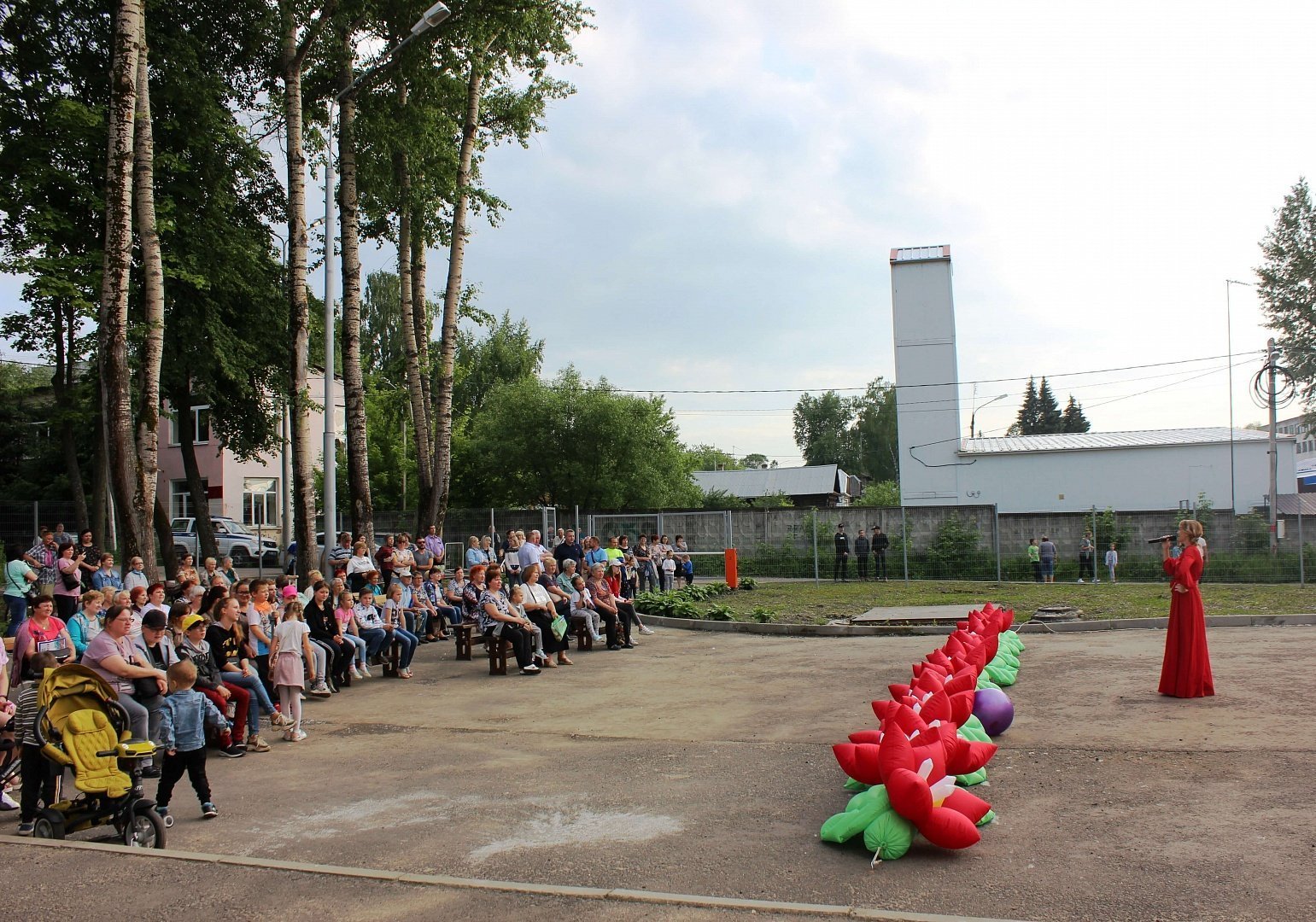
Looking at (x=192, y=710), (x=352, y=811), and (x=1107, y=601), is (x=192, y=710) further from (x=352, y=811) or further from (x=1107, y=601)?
(x=1107, y=601)

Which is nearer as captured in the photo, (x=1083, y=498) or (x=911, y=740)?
(x=911, y=740)

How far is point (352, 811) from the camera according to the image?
712cm

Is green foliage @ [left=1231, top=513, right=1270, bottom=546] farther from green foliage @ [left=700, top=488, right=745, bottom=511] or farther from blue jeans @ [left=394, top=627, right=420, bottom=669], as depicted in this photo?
green foliage @ [left=700, top=488, right=745, bottom=511]

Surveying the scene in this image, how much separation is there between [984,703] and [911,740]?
254 centimetres

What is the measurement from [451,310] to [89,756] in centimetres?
1878

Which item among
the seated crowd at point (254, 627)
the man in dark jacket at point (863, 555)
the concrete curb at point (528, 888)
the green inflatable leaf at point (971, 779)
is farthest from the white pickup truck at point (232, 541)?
the green inflatable leaf at point (971, 779)

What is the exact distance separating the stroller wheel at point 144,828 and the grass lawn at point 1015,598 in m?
13.4

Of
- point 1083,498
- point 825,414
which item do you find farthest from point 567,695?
point 825,414

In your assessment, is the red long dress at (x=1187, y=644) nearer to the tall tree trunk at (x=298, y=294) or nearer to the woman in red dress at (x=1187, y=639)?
the woman in red dress at (x=1187, y=639)

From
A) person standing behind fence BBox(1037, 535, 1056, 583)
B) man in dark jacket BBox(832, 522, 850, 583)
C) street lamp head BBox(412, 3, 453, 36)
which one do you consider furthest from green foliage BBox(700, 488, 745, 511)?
street lamp head BBox(412, 3, 453, 36)

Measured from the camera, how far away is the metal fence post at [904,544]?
2736 cm

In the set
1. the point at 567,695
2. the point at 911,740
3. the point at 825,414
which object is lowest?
the point at 567,695

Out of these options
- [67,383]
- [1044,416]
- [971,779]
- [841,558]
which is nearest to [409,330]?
[67,383]

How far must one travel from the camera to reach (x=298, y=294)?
19297 mm
